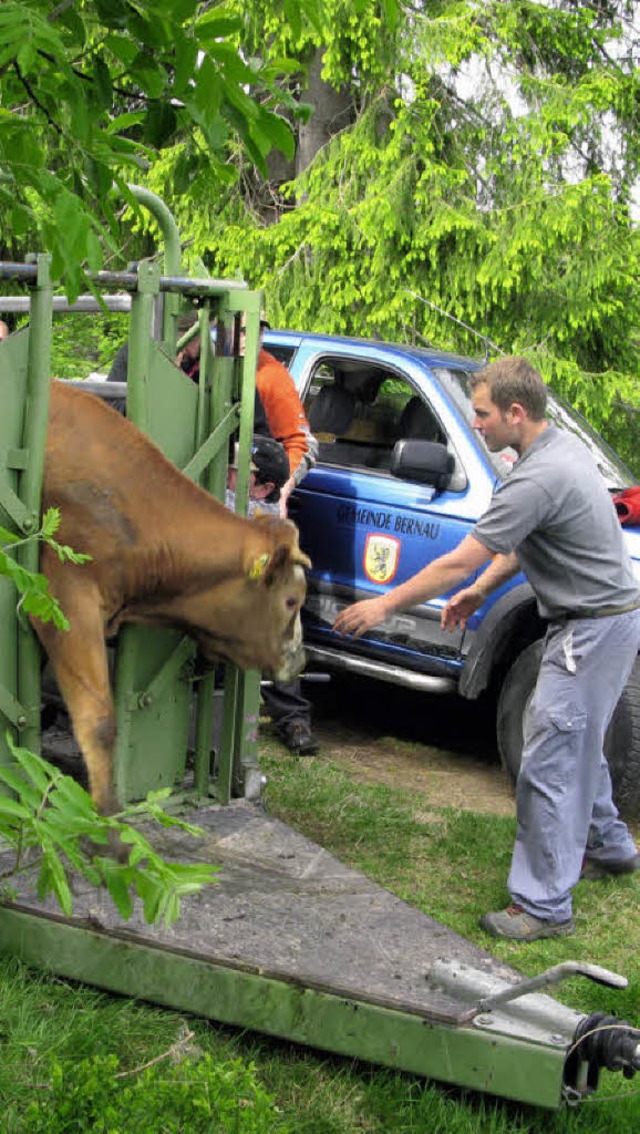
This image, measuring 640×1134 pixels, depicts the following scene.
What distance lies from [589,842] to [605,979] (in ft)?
8.20

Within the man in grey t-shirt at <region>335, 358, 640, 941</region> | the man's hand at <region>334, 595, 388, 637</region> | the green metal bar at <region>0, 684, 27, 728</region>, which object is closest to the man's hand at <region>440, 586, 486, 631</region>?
the man in grey t-shirt at <region>335, 358, 640, 941</region>

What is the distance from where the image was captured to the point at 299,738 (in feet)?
24.5

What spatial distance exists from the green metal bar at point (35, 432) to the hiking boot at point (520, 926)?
1.89 meters

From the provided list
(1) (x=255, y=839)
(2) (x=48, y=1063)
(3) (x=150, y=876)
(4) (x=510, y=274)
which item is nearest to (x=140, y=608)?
(1) (x=255, y=839)

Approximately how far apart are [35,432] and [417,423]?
3.60m

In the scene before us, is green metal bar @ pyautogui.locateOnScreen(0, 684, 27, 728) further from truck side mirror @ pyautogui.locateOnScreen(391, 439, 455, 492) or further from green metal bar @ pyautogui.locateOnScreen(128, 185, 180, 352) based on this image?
truck side mirror @ pyautogui.locateOnScreen(391, 439, 455, 492)

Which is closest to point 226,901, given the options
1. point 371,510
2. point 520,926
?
point 520,926

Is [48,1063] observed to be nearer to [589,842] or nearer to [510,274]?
[589,842]

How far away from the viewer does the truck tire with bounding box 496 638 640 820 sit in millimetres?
6328

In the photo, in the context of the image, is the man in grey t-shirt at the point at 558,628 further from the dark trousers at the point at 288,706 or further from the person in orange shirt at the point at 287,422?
the dark trousers at the point at 288,706

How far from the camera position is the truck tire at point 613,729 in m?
6.33

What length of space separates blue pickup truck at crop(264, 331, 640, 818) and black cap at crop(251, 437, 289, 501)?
734mm

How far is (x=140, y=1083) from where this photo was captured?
3.31 metres

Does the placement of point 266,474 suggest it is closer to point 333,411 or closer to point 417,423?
point 417,423
